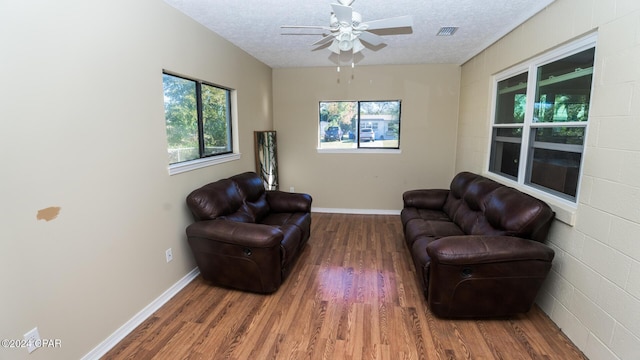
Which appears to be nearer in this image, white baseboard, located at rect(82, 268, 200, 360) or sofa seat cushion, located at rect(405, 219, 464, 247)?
white baseboard, located at rect(82, 268, 200, 360)

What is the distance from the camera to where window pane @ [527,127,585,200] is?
2.35 meters

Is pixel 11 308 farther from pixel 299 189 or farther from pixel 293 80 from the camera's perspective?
pixel 293 80

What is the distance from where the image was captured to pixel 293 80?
5.44 meters

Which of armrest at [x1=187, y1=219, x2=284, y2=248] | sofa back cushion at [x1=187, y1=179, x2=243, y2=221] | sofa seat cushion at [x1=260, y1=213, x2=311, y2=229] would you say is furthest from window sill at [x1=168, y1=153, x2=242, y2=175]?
sofa seat cushion at [x1=260, y1=213, x2=311, y2=229]

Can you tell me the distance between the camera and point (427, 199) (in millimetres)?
4172

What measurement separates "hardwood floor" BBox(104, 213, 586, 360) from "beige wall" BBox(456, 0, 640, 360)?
0.90 ft

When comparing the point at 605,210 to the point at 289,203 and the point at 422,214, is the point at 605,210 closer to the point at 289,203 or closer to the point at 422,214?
the point at 422,214

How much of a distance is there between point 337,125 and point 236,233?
11.1 feet

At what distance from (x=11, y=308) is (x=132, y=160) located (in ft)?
3.69

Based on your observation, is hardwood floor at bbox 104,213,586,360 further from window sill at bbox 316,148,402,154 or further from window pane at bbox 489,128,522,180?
window sill at bbox 316,148,402,154

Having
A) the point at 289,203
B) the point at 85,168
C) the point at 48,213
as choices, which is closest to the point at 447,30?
the point at 289,203

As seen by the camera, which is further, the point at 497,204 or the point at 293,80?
the point at 293,80

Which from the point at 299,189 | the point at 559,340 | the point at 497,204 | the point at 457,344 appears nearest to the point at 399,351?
the point at 457,344

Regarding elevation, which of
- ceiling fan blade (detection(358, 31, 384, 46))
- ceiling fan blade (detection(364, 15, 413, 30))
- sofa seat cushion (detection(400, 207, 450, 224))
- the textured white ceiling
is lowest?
sofa seat cushion (detection(400, 207, 450, 224))
